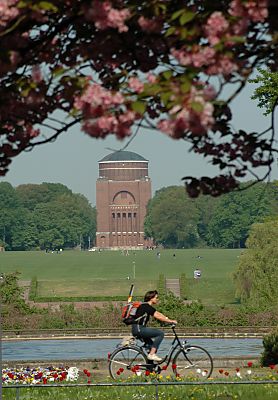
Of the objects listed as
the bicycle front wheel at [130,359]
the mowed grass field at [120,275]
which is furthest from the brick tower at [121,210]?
the bicycle front wheel at [130,359]

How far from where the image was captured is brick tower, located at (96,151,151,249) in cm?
19188

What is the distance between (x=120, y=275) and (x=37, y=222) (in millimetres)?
94557

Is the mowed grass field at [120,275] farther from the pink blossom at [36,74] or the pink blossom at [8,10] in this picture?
the pink blossom at [8,10]

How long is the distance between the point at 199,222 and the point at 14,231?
1252 inches

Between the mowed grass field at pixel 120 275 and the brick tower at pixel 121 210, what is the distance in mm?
69169

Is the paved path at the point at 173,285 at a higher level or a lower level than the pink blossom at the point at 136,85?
lower

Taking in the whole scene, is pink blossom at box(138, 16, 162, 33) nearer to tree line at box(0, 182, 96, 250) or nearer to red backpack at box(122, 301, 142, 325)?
red backpack at box(122, 301, 142, 325)

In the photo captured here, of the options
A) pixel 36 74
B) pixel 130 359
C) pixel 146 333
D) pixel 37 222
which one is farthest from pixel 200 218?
pixel 36 74

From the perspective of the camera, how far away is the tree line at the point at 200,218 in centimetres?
16075

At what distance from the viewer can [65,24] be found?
657cm

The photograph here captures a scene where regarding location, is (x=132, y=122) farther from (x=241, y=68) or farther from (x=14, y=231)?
(x=14, y=231)

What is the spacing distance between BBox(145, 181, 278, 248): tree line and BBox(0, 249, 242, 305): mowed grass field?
4349 centimetres

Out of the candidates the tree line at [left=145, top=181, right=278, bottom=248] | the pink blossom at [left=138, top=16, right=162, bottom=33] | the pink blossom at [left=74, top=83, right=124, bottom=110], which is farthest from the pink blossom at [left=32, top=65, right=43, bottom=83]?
the tree line at [left=145, top=181, right=278, bottom=248]

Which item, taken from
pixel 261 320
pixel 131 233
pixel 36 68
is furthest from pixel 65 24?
pixel 131 233
